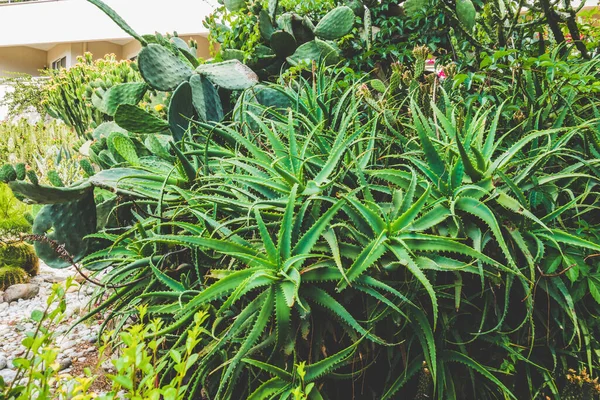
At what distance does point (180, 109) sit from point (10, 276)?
8.52 feet

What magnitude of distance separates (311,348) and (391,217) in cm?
43

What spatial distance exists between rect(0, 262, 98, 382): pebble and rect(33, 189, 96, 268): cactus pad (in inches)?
8.2

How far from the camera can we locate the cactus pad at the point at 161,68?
2.14 metres

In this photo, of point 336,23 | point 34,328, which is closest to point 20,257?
point 34,328

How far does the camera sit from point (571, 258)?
50.0 inches

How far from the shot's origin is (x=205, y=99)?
7.56 feet

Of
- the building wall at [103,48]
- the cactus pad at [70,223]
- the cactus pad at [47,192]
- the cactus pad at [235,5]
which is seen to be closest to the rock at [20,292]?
the cactus pad at [70,223]

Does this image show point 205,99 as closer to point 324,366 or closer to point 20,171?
point 20,171

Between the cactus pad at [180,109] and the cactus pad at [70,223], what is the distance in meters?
0.46

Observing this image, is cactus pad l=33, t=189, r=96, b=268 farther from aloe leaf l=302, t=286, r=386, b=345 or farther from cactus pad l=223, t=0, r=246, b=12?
cactus pad l=223, t=0, r=246, b=12

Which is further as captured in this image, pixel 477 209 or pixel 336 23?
pixel 336 23

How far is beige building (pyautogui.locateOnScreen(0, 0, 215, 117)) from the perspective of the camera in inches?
601

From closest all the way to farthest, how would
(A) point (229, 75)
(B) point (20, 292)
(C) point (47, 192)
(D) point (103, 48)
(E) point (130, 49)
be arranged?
1. (C) point (47, 192)
2. (A) point (229, 75)
3. (B) point (20, 292)
4. (E) point (130, 49)
5. (D) point (103, 48)

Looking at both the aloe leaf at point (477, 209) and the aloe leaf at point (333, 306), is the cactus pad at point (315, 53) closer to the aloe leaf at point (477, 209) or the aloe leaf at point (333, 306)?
the aloe leaf at point (477, 209)
